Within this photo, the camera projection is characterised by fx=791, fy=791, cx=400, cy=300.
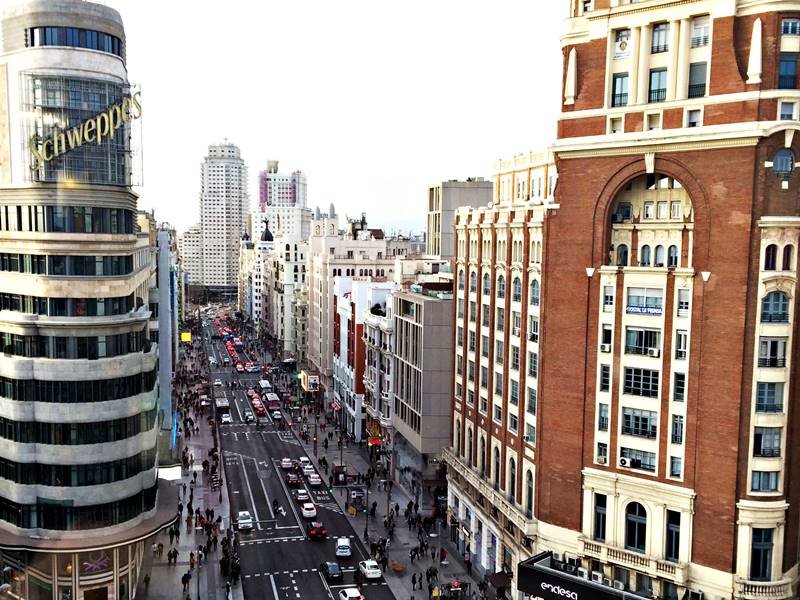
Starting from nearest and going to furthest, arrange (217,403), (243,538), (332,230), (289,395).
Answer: (243,538), (217,403), (289,395), (332,230)

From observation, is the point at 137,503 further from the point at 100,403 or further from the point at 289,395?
the point at 289,395

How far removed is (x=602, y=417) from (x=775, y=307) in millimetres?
12614

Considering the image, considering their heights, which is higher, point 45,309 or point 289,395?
point 45,309

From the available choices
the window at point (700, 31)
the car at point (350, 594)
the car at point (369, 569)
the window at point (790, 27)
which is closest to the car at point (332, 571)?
the car at point (369, 569)

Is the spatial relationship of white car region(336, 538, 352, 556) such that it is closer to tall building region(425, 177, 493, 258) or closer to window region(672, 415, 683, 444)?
window region(672, 415, 683, 444)

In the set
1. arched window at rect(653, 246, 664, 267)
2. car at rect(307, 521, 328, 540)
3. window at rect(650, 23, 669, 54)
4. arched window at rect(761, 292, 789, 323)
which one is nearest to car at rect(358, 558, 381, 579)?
car at rect(307, 521, 328, 540)

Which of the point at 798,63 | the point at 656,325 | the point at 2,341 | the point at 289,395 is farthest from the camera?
the point at 289,395

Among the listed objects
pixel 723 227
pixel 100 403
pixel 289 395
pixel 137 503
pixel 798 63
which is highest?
pixel 798 63

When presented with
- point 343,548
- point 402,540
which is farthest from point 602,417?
point 402,540

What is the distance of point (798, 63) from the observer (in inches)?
1761

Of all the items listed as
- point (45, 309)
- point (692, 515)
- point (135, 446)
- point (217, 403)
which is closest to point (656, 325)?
point (692, 515)

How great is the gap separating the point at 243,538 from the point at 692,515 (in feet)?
133

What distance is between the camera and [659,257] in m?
49.7

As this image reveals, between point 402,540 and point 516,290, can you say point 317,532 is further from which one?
point 516,290
